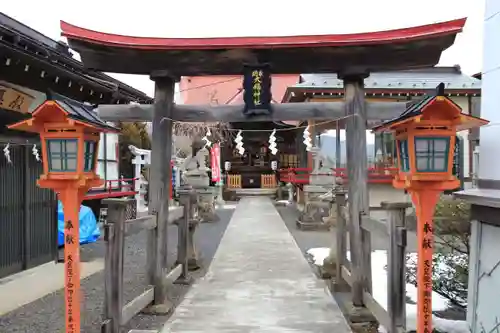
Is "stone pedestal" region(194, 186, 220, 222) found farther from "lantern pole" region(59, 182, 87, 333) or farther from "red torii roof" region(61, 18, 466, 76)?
"lantern pole" region(59, 182, 87, 333)

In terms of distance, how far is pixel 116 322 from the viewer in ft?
15.4

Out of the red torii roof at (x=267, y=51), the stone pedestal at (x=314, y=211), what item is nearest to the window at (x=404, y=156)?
the red torii roof at (x=267, y=51)

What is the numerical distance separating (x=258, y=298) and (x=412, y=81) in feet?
48.7

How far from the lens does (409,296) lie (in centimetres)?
655

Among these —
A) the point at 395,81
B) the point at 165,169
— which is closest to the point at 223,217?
the point at 395,81

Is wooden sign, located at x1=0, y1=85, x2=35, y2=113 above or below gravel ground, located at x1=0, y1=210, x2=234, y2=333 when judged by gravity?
above

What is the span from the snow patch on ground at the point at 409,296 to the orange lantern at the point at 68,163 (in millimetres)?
3461

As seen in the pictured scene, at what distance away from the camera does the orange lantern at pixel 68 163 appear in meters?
4.11

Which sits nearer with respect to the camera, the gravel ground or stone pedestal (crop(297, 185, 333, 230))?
the gravel ground

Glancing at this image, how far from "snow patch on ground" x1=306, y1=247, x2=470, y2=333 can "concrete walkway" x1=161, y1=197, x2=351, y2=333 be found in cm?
53

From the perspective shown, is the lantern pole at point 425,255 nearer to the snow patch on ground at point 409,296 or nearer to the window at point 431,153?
the window at point 431,153

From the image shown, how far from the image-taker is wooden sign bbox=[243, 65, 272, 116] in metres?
6.47

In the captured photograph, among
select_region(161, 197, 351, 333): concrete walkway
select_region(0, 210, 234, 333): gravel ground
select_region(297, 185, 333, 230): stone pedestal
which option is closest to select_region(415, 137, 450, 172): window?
select_region(161, 197, 351, 333): concrete walkway

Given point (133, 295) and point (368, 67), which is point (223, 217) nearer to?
point (133, 295)
